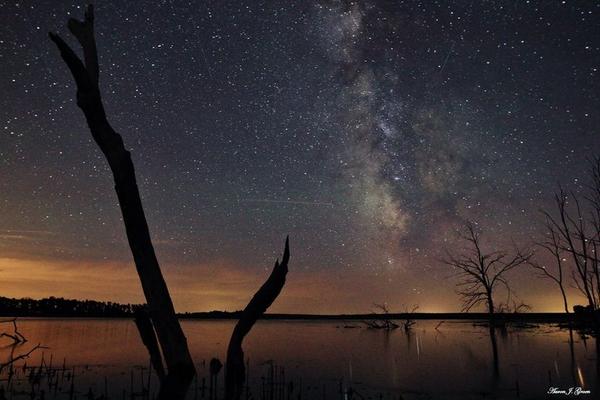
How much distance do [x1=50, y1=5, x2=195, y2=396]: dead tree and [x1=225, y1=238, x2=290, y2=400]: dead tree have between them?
0.85ft

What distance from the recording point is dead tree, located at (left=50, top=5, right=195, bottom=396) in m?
1.89

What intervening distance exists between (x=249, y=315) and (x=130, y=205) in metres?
0.77

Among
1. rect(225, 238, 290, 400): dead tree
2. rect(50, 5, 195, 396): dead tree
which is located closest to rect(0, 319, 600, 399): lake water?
rect(225, 238, 290, 400): dead tree

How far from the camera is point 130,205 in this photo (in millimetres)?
2045

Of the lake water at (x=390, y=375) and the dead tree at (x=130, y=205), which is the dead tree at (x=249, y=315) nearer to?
the dead tree at (x=130, y=205)

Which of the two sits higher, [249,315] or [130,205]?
[130,205]

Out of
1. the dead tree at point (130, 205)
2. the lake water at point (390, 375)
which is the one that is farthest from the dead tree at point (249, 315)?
the lake water at point (390, 375)

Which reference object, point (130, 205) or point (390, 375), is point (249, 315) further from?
point (390, 375)

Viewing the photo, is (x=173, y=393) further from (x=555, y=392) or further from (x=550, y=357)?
(x=550, y=357)

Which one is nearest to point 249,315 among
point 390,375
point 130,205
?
point 130,205

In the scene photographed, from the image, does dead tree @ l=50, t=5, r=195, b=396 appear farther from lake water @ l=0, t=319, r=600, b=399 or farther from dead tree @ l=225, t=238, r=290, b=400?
lake water @ l=0, t=319, r=600, b=399

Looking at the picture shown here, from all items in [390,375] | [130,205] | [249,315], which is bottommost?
[390,375]

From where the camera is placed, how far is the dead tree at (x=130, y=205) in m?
1.89

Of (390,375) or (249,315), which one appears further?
(390,375)
